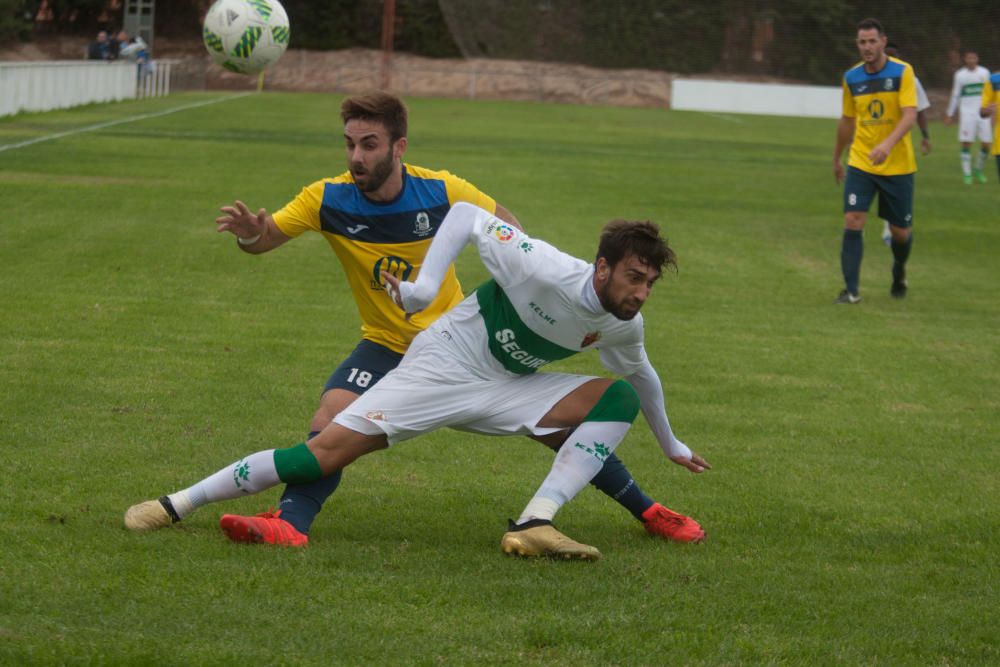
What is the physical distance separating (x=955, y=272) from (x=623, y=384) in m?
11.5

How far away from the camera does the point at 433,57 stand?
71.1 metres

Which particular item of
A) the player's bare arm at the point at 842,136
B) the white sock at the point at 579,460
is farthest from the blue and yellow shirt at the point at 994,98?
the white sock at the point at 579,460

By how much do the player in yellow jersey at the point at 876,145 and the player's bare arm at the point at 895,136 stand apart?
0.01 meters

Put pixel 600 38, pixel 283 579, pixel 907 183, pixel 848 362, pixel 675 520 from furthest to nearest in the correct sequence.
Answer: pixel 600 38, pixel 907 183, pixel 848 362, pixel 675 520, pixel 283 579

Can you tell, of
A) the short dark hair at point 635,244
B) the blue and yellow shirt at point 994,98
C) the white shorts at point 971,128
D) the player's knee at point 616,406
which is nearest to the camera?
the short dark hair at point 635,244

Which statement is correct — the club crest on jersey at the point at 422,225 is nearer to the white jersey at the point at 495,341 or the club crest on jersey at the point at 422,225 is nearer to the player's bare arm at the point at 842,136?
the white jersey at the point at 495,341

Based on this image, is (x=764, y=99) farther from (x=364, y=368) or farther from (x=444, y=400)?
(x=444, y=400)

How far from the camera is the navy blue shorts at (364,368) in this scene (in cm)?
657

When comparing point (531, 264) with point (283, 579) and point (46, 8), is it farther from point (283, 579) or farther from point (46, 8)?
point (46, 8)

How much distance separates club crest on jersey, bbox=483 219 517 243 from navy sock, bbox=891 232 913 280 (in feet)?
29.2

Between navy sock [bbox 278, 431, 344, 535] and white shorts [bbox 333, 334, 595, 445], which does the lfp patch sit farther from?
navy sock [bbox 278, 431, 344, 535]

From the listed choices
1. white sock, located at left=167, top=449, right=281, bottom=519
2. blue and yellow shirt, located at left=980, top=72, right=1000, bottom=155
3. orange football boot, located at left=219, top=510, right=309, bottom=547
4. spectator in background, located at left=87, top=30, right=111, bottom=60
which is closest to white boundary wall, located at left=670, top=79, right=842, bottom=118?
spectator in background, located at left=87, top=30, right=111, bottom=60

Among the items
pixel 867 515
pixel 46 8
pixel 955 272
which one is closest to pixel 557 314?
pixel 867 515

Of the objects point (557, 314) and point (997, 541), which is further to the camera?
point (997, 541)
